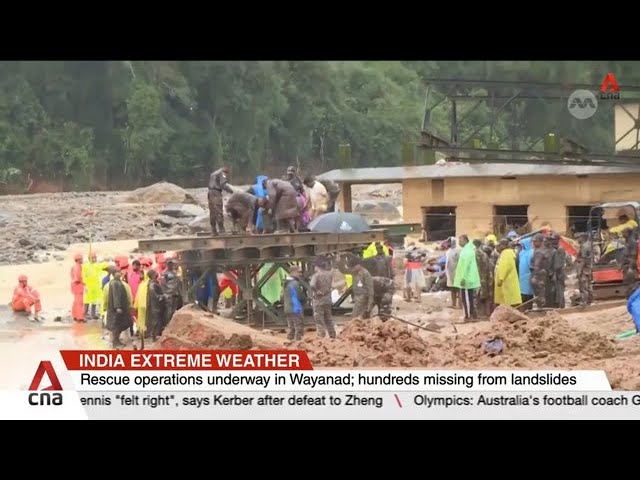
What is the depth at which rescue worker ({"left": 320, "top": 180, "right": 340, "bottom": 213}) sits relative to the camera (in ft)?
59.8

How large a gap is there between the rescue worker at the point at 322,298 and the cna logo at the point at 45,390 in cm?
267

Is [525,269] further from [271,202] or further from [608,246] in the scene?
[271,202]

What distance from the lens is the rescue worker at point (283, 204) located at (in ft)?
59.2

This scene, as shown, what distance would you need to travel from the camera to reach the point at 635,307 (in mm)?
17469

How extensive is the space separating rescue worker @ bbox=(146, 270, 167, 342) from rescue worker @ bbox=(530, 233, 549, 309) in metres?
3.85

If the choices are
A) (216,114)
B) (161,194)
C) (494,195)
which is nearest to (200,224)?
(161,194)

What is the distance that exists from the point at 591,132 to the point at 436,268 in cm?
216

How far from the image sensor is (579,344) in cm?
1738

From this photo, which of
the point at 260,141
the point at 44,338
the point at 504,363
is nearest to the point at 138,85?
the point at 260,141

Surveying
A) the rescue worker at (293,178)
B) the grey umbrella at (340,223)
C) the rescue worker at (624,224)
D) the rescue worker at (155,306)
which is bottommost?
the rescue worker at (155,306)

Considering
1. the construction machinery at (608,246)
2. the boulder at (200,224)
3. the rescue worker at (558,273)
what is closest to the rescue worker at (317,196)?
the boulder at (200,224)

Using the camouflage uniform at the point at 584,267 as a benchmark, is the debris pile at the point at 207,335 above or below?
below

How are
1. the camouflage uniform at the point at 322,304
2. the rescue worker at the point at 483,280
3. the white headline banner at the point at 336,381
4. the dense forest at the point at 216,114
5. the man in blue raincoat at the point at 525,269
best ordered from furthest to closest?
the man in blue raincoat at the point at 525,269
the rescue worker at the point at 483,280
the camouflage uniform at the point at 322,304
the dense forest at the point at 216,114
the white headline banner at the point at 336,381

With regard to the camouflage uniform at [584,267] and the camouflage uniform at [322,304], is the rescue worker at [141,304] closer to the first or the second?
the camouflage uniform at [322,304]
